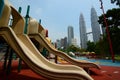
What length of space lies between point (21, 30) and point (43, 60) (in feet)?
7.02

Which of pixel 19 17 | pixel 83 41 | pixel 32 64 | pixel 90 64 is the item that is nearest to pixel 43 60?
pixel 32 64

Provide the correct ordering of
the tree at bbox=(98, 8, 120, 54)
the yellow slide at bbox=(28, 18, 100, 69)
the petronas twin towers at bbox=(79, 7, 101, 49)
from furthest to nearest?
the petronas twin towers at bbox=(79, 7, 101, 49)
the tree at bbox=(98, 8, 120, 54)
the yellow slide at bbox=(28, 18, 100, 69)

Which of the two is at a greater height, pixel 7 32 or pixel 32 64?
pixel 7 32

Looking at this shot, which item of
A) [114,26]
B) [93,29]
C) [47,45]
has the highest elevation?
[93,29]

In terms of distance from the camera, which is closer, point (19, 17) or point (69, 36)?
point (19, 17)

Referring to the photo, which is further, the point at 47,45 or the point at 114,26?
the point at 114,26

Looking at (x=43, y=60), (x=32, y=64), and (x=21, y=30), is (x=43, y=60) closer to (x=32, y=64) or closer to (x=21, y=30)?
(x=32, y=64)

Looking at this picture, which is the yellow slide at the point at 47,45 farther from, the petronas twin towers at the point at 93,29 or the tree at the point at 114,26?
the petronas twin towers at the point at 93,29

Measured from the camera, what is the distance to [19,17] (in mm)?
8023

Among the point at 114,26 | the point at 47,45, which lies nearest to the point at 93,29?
the point at 114,26

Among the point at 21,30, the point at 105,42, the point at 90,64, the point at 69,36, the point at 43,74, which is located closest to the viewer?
the point at 43,74

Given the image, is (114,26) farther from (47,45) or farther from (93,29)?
(93,29)

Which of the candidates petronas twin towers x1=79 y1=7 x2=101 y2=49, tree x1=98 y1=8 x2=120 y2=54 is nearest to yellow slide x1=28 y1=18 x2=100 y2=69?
tree x1=98 y1=8 x2=120 y2=54

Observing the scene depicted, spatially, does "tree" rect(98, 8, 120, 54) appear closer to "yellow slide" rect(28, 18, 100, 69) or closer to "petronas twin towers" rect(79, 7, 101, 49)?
"yellow slide" rect(28, 18, 100, 69)
